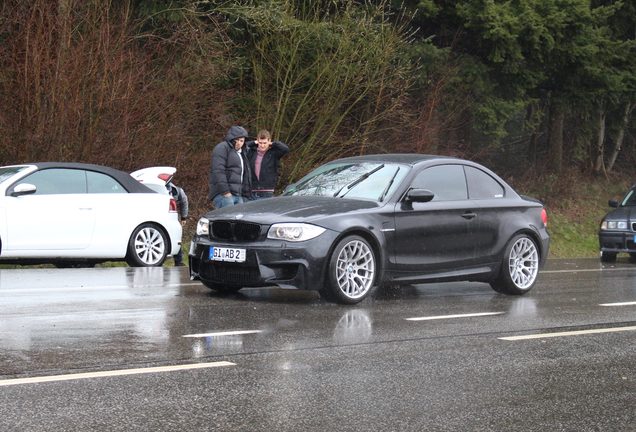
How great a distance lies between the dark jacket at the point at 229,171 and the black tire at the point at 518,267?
4550mm

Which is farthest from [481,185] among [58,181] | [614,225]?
[614,225]

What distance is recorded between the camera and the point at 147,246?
1614 centimetres

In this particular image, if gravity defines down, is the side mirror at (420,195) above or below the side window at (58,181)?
below

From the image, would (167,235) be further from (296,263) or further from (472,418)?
(472,418)

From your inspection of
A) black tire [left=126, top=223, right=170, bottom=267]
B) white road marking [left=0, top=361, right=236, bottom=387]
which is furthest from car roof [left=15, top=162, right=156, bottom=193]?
white road marking [left=0, top=361, right=236, bottom=387]

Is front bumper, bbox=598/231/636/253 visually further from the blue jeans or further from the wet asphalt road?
the wet asphalt road

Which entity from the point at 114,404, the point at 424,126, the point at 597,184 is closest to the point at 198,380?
the point at 114,404

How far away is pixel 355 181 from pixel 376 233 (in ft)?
3.26

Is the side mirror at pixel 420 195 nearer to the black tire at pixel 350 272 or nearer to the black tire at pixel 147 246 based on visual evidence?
the black tire at pixel 350 272

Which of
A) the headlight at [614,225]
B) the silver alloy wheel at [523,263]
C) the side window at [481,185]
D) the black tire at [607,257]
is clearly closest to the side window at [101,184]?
the side window at [481,185]

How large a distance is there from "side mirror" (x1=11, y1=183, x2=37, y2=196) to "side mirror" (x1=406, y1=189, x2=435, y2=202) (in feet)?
17.4

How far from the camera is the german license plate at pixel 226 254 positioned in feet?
36.9

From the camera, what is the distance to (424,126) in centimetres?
2698

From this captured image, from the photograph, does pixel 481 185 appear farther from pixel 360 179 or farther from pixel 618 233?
pixel 618 233
